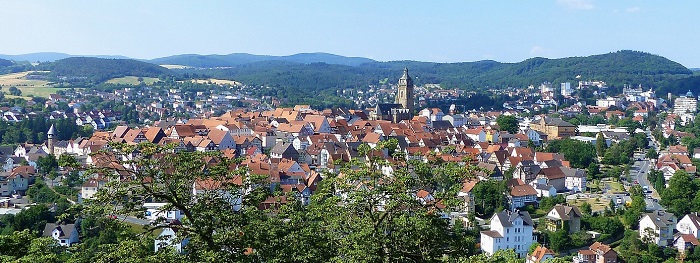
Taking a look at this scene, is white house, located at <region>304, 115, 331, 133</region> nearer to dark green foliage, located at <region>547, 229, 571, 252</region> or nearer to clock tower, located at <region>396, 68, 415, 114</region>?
clock tower, located at <region>396, 68, 415, 114</region>

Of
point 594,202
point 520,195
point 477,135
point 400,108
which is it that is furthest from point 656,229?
point 400,108

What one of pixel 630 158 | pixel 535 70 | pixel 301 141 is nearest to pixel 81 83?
pixel 301 141

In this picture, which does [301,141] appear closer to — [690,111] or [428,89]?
[690,111]

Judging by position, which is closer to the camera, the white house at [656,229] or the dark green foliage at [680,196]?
the white house at [656,229]

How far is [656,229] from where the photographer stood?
20.1 metres

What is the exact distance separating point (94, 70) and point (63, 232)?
85.1 m

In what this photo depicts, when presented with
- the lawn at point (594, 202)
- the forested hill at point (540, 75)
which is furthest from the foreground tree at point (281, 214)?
the forested hill at point (540, 75)

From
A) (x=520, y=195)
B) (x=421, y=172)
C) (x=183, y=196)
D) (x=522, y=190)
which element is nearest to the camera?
(x=183, y=196)

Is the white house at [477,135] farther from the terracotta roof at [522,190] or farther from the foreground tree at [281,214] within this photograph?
the foreground tree at [281,214]

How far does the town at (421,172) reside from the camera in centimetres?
628

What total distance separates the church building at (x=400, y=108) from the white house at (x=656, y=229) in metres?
25.8

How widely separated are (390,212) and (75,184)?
70.4ft

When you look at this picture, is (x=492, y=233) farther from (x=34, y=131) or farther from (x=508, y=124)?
(x=34, y=131)

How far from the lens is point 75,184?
24953 millimetres
